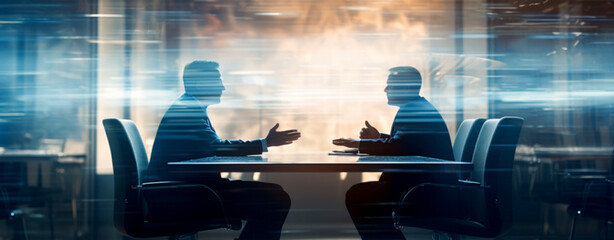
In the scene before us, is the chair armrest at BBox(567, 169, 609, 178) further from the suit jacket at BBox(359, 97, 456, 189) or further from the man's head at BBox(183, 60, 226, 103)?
the man's head at BBox(183, 60, 226, 103)

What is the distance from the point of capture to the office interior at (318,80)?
7.63ft

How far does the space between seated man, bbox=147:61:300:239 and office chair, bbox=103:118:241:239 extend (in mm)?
85

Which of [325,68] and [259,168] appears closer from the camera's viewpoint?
[259,168]

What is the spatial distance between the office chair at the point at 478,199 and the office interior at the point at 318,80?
105 cm

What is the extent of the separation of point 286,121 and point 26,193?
1373 millimetres

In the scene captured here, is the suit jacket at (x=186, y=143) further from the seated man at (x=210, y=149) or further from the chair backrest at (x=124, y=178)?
the chair backrest at (x=124, y=178)

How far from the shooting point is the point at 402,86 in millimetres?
1491

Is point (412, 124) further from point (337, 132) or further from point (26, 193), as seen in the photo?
point (26, 193)

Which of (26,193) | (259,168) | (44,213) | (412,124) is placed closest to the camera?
(259,168)

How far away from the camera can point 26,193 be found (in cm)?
217

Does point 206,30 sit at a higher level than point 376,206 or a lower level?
higher

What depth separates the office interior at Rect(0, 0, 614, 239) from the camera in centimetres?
232

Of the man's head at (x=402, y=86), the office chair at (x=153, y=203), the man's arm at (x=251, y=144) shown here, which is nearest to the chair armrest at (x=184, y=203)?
the office chair at (x=153, y=203)

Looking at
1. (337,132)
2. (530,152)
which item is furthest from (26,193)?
(530,152)
